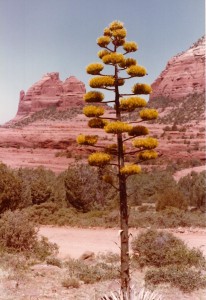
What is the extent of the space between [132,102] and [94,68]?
953 mm

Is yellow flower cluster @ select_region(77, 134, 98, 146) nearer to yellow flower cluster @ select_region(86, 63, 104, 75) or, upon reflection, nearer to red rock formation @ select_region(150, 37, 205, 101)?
yellow flower cluster @ select_region(86, 63, 104, 75)

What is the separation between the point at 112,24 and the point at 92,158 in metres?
2.51

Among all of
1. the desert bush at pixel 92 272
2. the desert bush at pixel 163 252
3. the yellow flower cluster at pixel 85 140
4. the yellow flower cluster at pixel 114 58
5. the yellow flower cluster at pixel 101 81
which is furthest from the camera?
the desert bush at pixel 163 252

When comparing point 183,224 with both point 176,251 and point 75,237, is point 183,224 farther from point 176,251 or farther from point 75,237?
point 176,251

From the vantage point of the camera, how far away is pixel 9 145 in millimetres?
65375

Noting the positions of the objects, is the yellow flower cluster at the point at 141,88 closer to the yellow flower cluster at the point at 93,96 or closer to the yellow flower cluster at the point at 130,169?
the yellow flower cluster at the point at 93,96

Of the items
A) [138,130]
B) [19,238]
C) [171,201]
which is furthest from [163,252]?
[171,201]

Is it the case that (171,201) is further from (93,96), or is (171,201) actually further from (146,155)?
(93,96)

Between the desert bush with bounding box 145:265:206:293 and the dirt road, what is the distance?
12.7 feet

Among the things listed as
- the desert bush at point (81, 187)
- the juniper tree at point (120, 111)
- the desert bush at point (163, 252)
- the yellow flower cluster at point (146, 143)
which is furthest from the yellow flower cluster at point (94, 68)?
the desert bush at point (81, 187)

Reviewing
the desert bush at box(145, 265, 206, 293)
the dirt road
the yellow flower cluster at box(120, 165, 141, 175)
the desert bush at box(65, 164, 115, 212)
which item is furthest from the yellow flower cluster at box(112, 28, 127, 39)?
the desert bush at box(65, 164, 115, 212)

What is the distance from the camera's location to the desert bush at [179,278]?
9.83 m

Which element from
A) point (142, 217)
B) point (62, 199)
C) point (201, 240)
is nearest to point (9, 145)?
point (62, 199)

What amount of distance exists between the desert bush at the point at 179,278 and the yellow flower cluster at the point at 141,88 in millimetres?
5361
